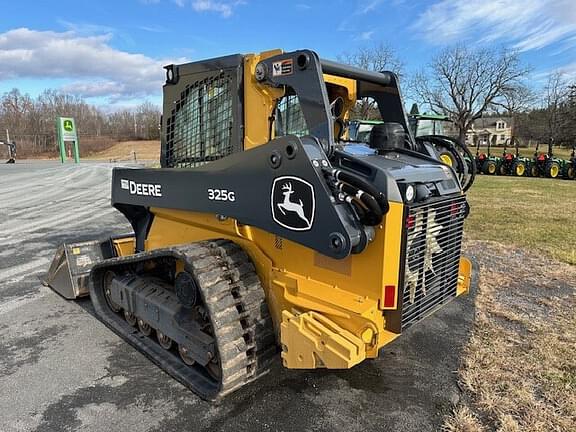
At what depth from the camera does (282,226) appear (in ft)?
9.59

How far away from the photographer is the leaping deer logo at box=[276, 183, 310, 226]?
2783 mm

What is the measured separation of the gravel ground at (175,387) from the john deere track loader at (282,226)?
0.21 meters

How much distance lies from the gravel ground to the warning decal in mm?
2214

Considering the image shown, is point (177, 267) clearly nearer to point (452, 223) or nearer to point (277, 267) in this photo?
point (277, 267)

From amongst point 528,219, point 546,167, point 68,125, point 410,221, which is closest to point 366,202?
point 410,221

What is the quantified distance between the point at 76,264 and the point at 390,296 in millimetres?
3740

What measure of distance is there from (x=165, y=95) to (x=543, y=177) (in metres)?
24.6

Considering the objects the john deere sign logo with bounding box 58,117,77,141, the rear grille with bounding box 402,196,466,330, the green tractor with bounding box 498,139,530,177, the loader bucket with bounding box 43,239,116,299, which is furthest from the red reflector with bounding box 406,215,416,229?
the john deere sign logo with bounding box 58,117,77,141

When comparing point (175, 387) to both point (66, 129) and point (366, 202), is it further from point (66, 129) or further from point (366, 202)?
point (66, 129)

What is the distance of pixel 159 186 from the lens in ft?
12.9

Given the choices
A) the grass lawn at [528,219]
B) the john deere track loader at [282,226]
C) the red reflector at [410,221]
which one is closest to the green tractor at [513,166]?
the grass lawn at [528,219]

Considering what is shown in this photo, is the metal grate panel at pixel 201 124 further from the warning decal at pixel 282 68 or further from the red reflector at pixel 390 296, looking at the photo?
the red reflector at pixel 390 296

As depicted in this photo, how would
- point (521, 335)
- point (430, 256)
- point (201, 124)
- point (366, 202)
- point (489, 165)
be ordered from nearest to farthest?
point (366, 202) < point (430, 256) < point (201, 124) < point (521, 335) < point (489, 165)

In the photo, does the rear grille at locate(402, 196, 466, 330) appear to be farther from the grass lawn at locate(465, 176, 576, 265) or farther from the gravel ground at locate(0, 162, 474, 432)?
the grass lawn at locate(465, 176, 576, 265)
